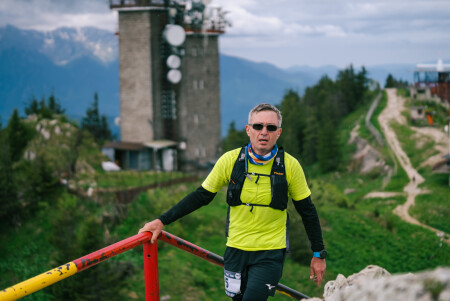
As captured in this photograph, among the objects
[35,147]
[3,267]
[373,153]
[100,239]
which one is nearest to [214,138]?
[373,153]

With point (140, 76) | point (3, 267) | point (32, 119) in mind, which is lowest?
point (3, 267)

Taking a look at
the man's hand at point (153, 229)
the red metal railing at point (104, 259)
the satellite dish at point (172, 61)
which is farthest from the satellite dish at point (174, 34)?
the man's hand at point (153, 229)

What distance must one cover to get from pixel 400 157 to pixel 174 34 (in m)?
21.4

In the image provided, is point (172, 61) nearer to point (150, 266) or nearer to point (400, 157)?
point (400, 157)

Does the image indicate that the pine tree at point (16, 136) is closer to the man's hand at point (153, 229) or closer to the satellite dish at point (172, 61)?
the satellite dish at point (172, 61)

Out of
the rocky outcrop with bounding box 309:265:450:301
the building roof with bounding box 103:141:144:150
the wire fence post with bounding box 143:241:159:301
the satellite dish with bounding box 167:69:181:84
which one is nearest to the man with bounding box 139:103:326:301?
the wire fence post with bounding box 143:241:159:301

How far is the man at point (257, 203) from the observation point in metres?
4.23

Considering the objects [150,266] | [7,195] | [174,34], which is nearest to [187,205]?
[150,266]

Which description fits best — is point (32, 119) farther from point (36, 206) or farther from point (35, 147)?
point (36, 206)

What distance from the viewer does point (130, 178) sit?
32.9m

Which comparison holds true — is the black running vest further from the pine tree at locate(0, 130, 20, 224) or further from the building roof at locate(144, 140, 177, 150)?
the building roof at locate(144, 140, 177, 150)

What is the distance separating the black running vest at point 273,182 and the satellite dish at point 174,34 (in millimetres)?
38530

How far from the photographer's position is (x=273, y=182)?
4211mm

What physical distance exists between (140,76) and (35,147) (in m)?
Result: 12.1
